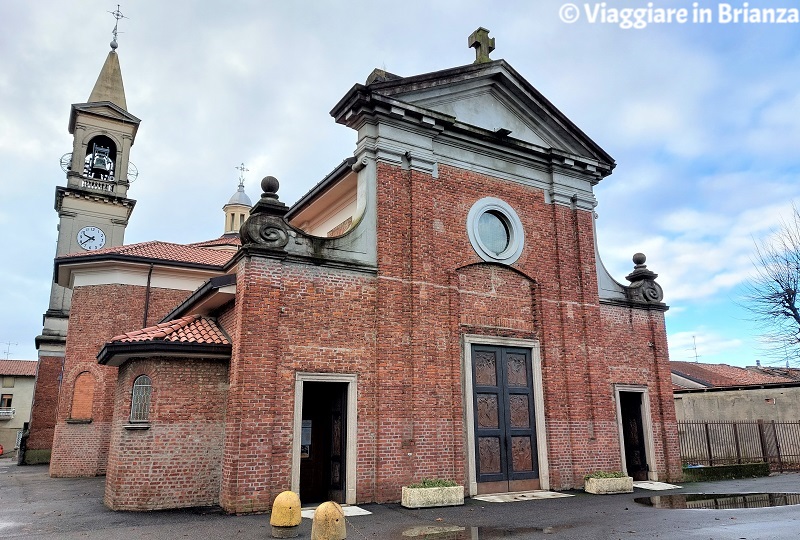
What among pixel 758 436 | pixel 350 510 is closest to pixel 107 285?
pixel 350 510

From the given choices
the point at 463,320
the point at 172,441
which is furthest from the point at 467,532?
the point at 172,441

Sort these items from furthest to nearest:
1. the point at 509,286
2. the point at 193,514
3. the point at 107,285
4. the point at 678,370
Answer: the point at 678,370
the point at 107,285
the point at 509,286
the point at 193,514

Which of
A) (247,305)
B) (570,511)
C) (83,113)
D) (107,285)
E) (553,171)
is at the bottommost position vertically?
(570,511)

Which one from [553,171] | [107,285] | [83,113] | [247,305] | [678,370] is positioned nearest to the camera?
[247,305]

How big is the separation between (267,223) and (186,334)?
2.69 metres

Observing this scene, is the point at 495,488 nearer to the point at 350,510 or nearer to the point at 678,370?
the point at 350,510

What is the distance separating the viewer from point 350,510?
10141 mm

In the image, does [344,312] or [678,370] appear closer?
[344,312]

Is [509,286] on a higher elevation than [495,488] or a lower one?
higher

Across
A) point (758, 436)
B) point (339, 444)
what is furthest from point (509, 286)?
point (758, 436)

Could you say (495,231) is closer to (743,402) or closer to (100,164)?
(743,402)

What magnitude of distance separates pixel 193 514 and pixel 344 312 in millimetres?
4403

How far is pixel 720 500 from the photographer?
38.4ft

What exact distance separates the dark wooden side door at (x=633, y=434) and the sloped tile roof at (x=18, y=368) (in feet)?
168
